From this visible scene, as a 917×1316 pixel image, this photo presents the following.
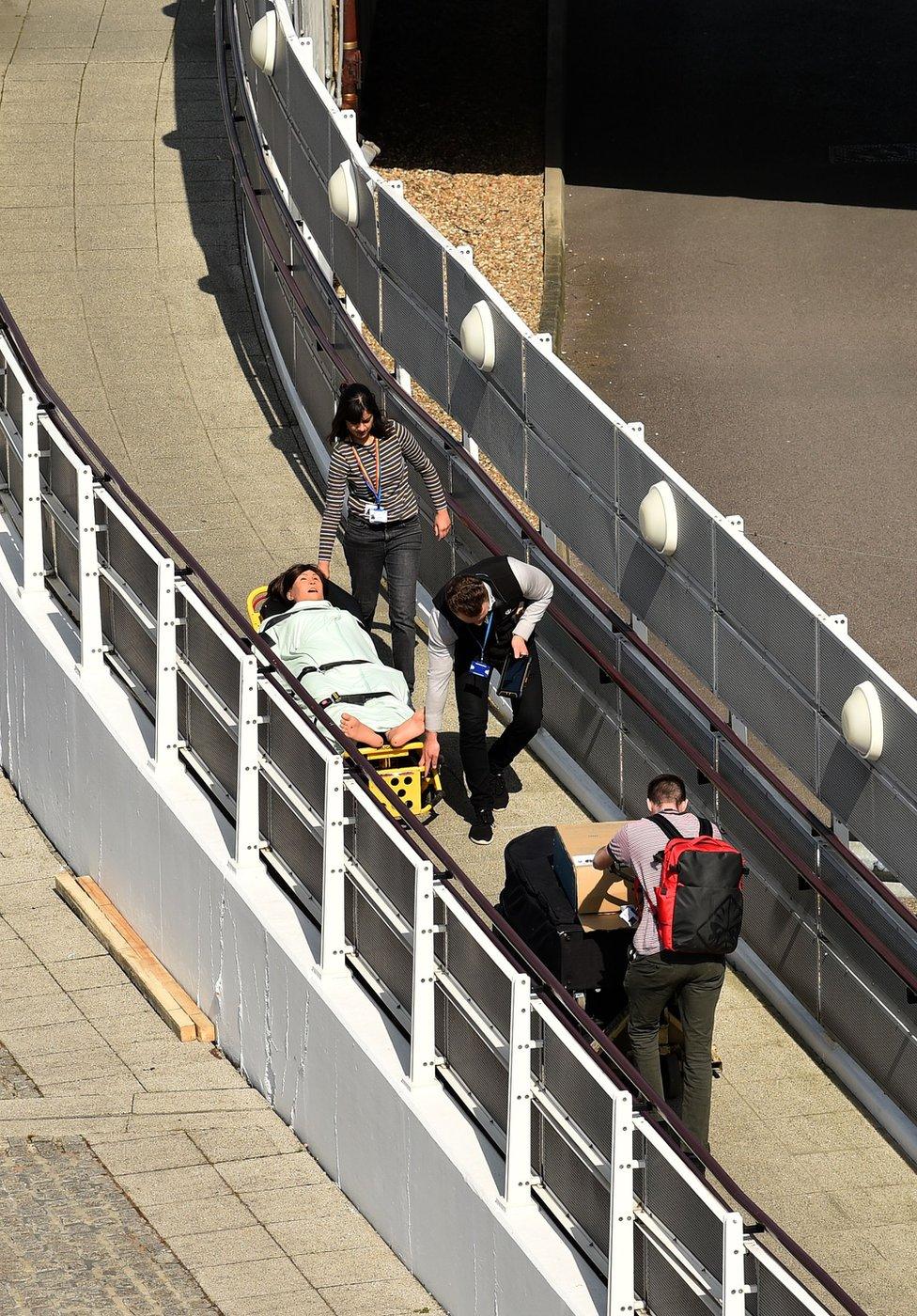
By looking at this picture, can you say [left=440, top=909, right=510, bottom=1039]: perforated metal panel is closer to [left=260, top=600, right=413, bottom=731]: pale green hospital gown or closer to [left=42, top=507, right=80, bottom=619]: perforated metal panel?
[left=260, top=600, right=413, bottom=731]: pale green hospital gown

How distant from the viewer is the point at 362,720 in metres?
10.0

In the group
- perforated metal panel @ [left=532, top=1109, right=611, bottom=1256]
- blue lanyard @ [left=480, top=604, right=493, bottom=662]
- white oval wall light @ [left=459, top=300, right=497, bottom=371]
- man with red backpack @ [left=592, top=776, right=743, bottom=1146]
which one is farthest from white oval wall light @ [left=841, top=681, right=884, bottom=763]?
white oval wall light @ [left=459, top=300, right=497, bottom=371]

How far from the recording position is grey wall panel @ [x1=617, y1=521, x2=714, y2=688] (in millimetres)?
9977

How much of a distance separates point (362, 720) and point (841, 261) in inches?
498

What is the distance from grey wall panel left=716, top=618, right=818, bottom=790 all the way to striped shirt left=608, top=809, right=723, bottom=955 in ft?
4.45

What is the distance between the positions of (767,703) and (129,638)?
10.4 ft

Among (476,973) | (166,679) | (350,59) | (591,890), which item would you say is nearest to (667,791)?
(591,890)

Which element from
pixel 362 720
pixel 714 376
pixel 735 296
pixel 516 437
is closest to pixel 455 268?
pixel 516 437

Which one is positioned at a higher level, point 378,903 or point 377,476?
point 377,476

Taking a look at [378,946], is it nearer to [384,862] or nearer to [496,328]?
[384,862]

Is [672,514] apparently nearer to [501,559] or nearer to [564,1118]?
[501,559]

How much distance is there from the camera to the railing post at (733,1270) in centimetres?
634

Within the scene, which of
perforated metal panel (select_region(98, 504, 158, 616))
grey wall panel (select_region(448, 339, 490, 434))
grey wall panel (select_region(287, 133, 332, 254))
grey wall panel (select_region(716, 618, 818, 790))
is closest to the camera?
grey wall panel (select_region(716, 618, 818, 790))

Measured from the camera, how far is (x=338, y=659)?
10242 millimetres
